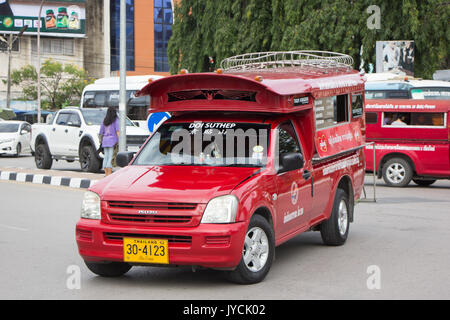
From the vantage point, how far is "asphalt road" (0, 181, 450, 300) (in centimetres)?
732

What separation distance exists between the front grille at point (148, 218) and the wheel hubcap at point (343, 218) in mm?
3477

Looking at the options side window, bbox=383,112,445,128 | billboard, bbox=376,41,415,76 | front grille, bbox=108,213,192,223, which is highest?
billboard, bbox=376,41,415,76

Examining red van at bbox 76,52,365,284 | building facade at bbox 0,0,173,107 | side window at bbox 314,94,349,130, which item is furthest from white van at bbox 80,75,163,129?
building facade at bbox 0,0,173,107

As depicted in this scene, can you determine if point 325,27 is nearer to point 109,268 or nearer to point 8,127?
point 8,127

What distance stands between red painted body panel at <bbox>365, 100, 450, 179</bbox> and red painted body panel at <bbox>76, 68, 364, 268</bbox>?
9.04 m

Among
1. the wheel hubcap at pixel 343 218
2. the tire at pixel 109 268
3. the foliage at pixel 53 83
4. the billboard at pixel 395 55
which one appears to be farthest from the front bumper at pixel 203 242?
the foliage at pixel 53 83

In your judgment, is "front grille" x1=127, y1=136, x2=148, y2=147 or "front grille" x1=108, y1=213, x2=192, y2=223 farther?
"front grille" x1=127, y1=136, x2=148, y2=147

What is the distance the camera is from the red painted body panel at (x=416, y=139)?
60.7ft

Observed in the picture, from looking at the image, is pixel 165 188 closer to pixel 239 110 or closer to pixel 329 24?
pixel 239 110

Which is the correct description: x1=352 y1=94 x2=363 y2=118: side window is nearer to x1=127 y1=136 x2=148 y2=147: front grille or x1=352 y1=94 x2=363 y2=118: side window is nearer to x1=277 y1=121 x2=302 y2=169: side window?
x1=277 y1=121 x2=302 y2=169: side window

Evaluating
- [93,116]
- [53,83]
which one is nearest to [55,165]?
[93,116]

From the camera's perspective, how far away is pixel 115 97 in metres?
32.9

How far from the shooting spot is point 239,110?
8430 millimetres
